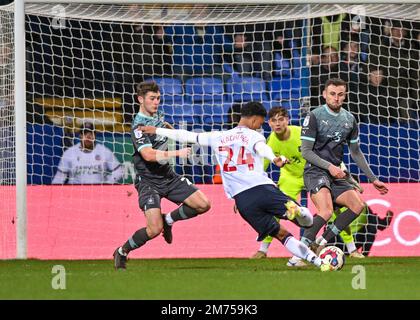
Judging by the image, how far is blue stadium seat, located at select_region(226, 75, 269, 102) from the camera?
15406 millimetres

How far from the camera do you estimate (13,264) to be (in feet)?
42.0

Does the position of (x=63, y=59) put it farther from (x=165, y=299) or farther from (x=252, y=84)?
(x=165, y=299)

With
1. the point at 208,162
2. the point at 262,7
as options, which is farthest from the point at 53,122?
the point at 262,7

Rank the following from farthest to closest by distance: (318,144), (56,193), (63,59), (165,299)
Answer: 1. (63,59)
2. (56,193)
3. (318,144)
4. (165,299)

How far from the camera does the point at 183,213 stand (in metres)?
12.3

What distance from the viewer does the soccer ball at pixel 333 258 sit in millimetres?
10961

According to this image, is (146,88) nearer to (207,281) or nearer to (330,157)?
(330,157)

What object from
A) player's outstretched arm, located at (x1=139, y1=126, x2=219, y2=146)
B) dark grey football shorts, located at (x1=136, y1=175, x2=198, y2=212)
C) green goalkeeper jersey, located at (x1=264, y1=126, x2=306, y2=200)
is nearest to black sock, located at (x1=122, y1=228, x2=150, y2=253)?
dark grey football shorts, located at (x1=136, y1=175, x2=198, y2=212)

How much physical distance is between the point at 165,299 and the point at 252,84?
292 inches

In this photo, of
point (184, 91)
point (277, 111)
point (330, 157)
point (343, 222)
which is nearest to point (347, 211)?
point (343, 222)

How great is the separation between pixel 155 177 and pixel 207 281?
101 inches

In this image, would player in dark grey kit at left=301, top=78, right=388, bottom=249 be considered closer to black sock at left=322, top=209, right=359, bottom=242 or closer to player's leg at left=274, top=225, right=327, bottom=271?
black sock at left=322, top=209, right=359, bottom=242

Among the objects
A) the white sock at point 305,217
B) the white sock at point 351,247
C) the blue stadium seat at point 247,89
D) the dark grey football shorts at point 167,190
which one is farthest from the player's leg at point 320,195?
the blue stadium seat at point 247,89

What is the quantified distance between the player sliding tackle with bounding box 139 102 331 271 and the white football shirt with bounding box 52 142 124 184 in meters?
3.34
